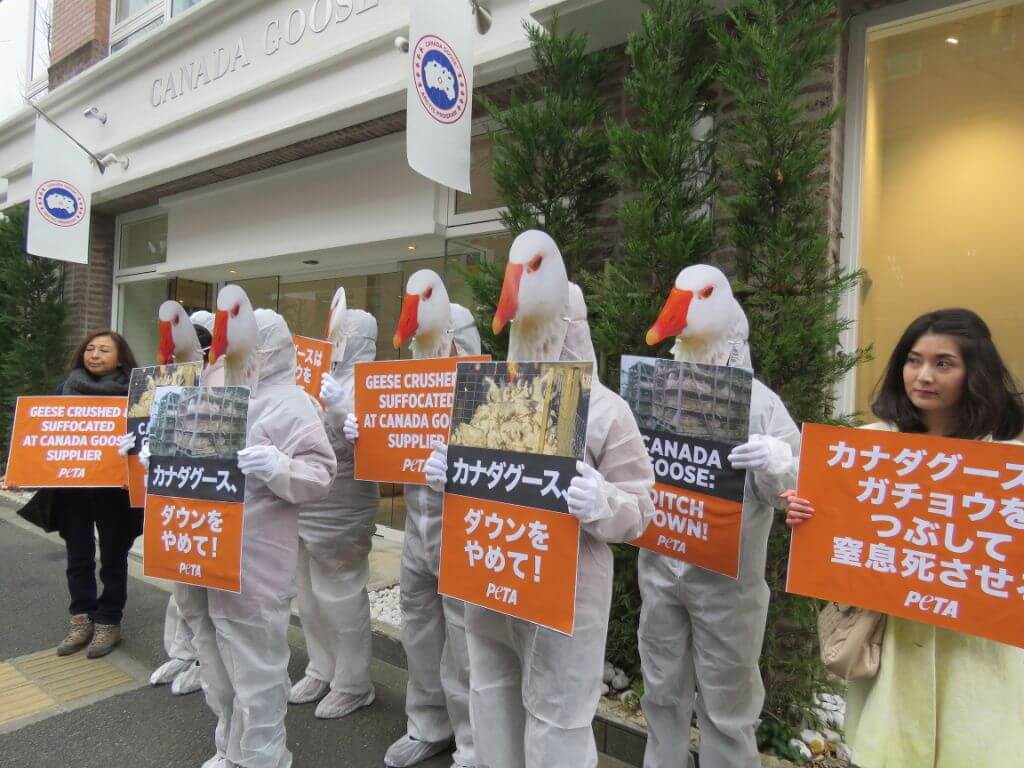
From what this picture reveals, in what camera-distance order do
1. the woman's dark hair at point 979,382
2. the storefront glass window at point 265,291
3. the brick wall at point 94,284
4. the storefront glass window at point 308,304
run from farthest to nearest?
the brick wall at point 94,284 → the storefront glass window at point 265,291 → the storefront glass window at point 308,304 → the woman's dark hair at point 979,382

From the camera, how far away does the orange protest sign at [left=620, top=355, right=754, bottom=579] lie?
7.58ft

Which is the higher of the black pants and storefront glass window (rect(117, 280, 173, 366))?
storefront glass window (rect(117, 280, 173, 366))

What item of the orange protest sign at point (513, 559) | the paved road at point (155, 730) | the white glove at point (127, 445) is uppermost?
the white glove at point (127, 445)

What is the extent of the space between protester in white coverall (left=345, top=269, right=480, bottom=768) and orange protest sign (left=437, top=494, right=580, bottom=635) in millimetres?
819

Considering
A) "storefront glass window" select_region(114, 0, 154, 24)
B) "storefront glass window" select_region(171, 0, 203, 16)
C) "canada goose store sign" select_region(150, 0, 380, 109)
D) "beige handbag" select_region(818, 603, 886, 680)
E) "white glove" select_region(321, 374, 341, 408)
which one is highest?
"storefront glass window" select_region(114, 0, 154, 24)

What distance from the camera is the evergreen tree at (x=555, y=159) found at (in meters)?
3.83

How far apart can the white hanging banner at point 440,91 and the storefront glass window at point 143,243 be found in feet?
22.7

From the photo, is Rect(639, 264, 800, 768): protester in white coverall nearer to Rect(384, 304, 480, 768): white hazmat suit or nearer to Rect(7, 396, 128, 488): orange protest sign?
Rect(384, 304, 480, 768): white hazmat suit

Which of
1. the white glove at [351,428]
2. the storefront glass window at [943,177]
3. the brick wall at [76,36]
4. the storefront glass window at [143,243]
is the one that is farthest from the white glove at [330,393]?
the brick wall at [76,36]

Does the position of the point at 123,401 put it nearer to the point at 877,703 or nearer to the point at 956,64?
the point at 877,703

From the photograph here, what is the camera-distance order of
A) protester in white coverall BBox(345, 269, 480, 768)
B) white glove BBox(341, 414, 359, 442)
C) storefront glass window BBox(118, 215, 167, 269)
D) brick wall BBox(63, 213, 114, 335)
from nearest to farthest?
1. protester in white coverall BBox(345, 269, 480, 768)
2. white glove BBox(341, 414, 359, 442)
3. storefront glass window BBox(118, 215, 167, 269)
4. brick wall BBox(63, 213, 114, 335)

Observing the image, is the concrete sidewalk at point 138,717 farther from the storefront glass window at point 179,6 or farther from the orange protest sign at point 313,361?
the storefront glass window at point 179,6

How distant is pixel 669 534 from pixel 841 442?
730mm

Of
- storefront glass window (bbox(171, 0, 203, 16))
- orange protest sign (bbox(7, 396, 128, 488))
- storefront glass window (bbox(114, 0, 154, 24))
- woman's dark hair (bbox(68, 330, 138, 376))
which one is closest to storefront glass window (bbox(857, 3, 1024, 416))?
orange protest sign (bbox(7, 396, 128, 488))
